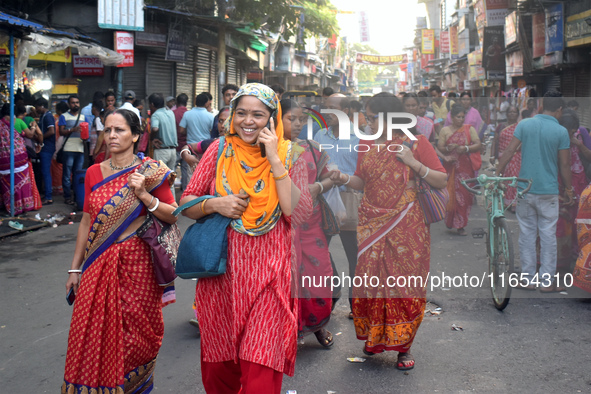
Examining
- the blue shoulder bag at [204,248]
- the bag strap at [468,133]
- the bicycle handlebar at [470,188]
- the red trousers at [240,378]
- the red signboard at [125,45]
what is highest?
the red signboard at [125,45]

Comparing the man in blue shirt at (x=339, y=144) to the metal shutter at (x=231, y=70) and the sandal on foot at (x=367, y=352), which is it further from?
→ the metal shutter at (x=231, y=70)

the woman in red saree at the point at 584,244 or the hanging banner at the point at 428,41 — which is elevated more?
the hanging banner at the point at 428,41

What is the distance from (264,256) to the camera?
2883 millimetres

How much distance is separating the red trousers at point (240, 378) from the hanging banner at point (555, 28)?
14680 millimetres

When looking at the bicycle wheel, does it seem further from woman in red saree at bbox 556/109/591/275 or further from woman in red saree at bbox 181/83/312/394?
woman in red saree at bbox 181/83/312/394

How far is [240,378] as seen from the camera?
3057 mm

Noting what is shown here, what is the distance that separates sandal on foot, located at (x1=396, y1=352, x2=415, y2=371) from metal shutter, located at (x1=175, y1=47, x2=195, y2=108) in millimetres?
13657

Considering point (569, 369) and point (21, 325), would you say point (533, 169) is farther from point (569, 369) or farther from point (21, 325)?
point (21, 325)

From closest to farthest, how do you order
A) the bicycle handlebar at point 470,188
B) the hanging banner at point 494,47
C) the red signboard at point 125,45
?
the bicycle handlebar at point 470,188 < the red signboard at point 125,45 < the hanging banner at point 494,47

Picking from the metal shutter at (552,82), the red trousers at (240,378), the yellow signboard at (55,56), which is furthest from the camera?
the metal shutter at (552,82)

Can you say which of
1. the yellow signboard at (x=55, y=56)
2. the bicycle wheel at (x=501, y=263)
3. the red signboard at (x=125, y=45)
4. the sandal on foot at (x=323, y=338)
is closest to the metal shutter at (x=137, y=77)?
the red signboard at (x=125, y=45)

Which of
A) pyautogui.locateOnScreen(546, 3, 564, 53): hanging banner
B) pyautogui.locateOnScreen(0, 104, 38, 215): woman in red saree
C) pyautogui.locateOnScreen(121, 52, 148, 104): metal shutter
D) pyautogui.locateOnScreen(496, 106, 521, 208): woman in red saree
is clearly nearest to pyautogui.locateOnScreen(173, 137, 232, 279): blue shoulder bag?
pyautogui.locateOnScreen(496, 106, 521, 208): woman in red saree

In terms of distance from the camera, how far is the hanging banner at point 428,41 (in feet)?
171

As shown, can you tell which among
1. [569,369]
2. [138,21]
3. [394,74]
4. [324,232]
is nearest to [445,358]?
[569,369]
